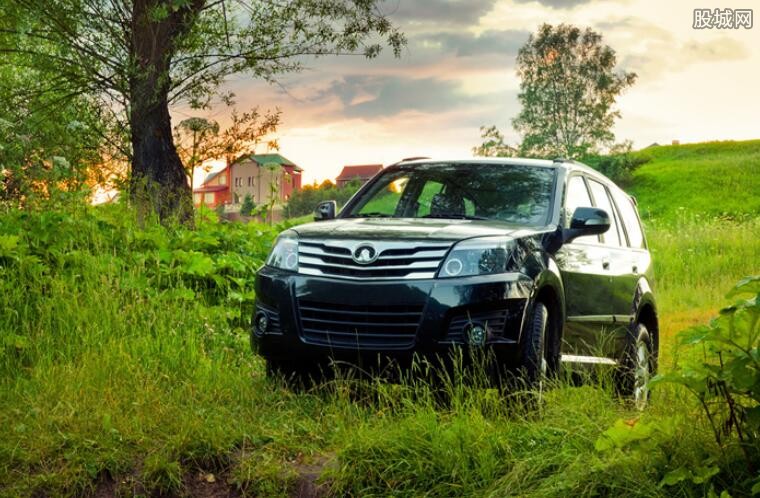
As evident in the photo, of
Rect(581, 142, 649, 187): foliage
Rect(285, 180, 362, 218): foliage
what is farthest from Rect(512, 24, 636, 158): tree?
Rect(285, 180, 362, 218): foliage

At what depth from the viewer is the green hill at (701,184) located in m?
50.8

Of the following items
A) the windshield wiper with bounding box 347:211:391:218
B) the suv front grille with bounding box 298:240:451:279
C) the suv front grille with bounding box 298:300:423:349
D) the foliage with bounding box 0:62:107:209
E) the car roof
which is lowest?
the suv front grille with bounding box 298:300:423:349

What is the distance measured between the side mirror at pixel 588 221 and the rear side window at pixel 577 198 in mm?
208

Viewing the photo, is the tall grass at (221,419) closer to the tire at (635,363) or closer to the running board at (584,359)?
the running board at (584,359)

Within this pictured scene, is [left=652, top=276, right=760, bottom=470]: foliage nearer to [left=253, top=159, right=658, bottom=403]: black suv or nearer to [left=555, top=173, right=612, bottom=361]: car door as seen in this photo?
[left=253, top=159, right=658, bottom=403]: black suv

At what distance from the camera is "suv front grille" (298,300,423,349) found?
615cm

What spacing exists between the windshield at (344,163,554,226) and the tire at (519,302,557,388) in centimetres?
88

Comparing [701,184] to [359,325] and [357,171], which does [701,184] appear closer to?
[359,325]

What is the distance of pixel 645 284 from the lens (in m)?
→ 9.02

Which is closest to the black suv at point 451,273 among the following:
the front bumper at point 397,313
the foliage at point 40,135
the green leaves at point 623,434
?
the front bumper at point 397,313

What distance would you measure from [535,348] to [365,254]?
47.0 inches

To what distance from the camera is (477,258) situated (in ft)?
20.2

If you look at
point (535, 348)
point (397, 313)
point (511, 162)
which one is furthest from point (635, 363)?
point (397, 313)

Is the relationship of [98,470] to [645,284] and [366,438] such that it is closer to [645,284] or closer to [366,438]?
[366,438]
